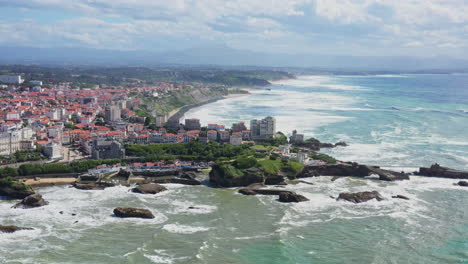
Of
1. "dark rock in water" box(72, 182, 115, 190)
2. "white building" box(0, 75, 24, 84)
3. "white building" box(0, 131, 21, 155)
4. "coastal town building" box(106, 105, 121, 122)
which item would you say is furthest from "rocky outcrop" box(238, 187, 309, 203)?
"white building" box(0, 75, 24, 84)

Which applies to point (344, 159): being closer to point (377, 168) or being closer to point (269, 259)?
point (377, 168)

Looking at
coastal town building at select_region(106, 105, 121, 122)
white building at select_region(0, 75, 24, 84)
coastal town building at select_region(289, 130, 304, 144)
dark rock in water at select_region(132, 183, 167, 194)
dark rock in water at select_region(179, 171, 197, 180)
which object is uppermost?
white building at select_region(0, 75, 24, 84)

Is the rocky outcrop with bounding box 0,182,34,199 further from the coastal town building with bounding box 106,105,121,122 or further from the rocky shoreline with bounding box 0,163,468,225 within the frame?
the coastal town building with bounding box 106,105,121,122

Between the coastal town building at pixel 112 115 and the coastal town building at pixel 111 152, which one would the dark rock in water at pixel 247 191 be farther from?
the coastal town building at pixel 112 115

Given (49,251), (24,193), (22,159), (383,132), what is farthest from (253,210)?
(383,132)

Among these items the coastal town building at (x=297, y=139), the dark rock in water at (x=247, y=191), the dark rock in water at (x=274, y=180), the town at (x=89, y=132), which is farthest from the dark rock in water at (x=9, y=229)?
the coastal town building at (x=297, y=139)

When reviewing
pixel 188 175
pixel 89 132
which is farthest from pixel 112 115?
pixel 188 175

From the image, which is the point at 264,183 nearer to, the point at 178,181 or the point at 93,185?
the point at 178,181
